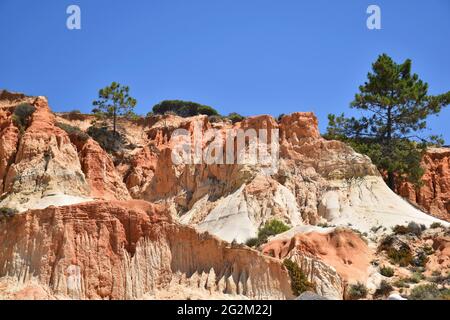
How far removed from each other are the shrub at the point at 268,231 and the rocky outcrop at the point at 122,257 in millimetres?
8867

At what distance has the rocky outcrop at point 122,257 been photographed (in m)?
35.5

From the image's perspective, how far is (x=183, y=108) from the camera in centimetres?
8675

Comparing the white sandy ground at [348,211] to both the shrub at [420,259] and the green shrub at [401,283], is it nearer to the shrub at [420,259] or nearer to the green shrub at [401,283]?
the shrub at [420,259]

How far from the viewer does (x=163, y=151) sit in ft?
205

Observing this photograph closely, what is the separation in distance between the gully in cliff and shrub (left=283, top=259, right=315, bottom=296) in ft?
57.4

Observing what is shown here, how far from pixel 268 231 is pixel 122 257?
43.7 ft

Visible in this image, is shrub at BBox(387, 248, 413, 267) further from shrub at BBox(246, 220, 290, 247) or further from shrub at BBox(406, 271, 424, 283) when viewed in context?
shrub at BBox(246, 220, 290, 247)

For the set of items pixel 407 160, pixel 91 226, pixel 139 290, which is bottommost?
pixel 139 290

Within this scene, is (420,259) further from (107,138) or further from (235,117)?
(235,117)

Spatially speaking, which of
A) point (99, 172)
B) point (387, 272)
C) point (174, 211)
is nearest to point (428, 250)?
point (387, 272)

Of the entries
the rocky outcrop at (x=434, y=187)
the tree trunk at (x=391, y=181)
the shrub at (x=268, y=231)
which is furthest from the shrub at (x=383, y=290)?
the rocky outcrop at (x=434, y=187)

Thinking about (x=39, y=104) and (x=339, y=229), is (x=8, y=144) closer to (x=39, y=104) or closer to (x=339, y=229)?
(x=39, y=104)
